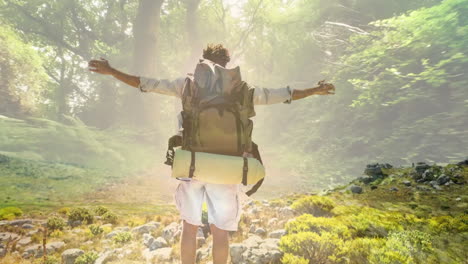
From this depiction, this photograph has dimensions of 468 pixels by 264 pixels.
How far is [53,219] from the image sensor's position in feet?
16.7

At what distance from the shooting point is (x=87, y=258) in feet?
12.0

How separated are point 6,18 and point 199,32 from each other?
21.0m

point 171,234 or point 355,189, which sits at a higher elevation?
point 355,189

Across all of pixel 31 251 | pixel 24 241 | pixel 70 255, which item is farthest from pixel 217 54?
pixel 24 241

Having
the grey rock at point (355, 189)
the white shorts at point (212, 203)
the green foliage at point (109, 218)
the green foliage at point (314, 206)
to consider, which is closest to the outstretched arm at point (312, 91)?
the white shorts at point (212, 203)

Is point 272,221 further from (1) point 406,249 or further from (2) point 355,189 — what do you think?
(2) point 355,189

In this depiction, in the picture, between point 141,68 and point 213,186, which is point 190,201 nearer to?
point 213,186

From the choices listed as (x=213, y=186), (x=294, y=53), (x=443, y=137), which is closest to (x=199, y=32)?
(x=294, y=53)

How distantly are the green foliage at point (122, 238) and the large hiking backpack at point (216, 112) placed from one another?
10.1 ft

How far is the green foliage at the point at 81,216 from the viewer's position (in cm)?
538

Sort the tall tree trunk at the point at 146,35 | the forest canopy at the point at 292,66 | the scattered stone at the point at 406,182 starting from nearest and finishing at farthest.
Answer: the scattered stone at the point at 406,182
the forest canopy at the point at 292,66
the tall tree trunk at the point at 146,35

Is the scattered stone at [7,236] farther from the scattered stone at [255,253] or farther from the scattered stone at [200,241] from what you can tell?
the scattered stone at [255,253]

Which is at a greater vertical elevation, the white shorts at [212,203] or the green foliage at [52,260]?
the white shorts at [212,203]

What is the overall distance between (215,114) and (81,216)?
4906mm
